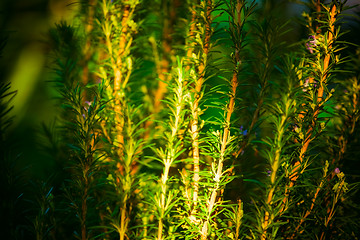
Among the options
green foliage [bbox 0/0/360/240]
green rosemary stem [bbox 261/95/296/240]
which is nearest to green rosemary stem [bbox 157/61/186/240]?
green foliage [bbox 0/0/360/240]

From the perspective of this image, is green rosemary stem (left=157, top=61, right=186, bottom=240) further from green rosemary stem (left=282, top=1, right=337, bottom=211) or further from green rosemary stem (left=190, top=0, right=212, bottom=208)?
green rosemary stem (left=282, top=1, right=337, bottom=211)

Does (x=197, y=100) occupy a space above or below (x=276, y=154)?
above

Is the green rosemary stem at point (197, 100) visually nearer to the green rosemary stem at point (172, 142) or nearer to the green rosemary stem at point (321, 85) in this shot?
the green rosemary stem at point (172, 142)

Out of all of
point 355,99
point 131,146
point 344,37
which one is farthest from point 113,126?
point 344,37

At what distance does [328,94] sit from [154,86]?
1.52ft

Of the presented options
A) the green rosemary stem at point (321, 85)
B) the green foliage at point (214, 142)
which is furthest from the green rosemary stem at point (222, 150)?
the green rosemary stem at point (321, 85)

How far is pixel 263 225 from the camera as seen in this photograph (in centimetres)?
46

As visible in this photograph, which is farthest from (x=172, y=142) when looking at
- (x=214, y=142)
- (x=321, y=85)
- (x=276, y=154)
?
(x=321, y=85)

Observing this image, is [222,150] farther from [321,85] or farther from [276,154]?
[321,85]

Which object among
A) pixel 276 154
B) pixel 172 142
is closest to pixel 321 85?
pixel 276 154

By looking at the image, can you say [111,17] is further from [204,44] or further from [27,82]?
[27,82]

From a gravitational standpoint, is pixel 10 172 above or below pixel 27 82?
below

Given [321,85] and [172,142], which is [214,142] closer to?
[172,142]

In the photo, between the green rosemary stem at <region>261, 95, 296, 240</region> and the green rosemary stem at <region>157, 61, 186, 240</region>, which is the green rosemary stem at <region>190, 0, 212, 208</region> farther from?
the green rosemary stem at <region>261, 95, 296, 240</region>
